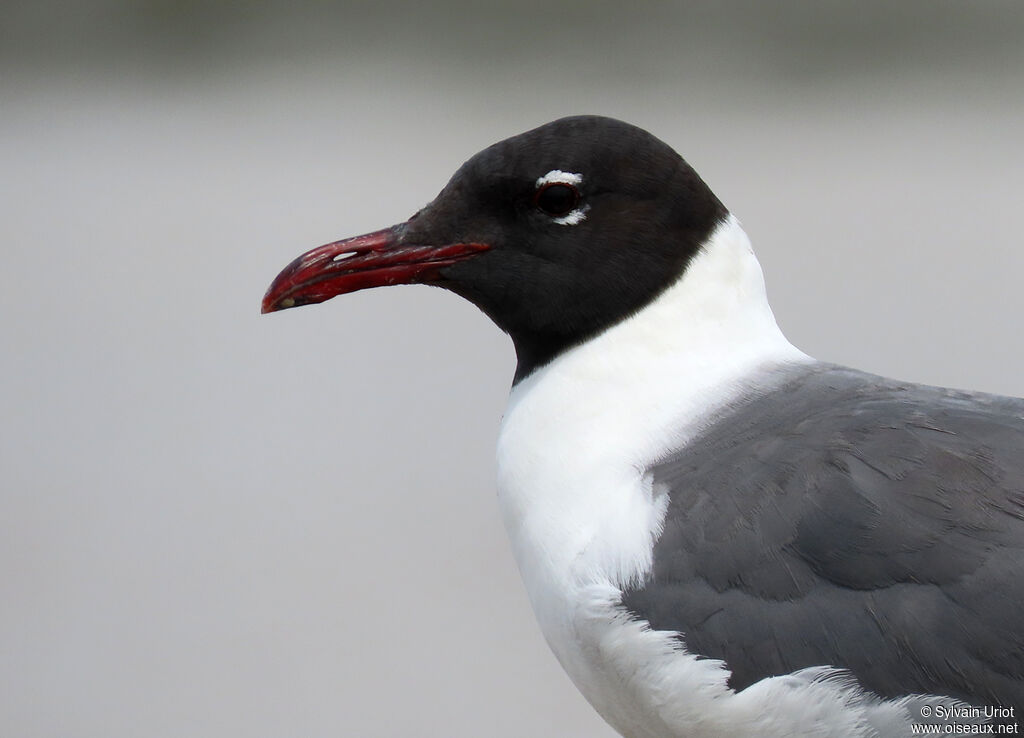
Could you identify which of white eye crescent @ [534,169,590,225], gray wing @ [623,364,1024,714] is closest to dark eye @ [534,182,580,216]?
white eye crescent @ [534,169,590,225]

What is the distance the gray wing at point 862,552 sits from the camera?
570 mm

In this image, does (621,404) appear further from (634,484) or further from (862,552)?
(862,552)

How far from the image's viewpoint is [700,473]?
0.67 metres

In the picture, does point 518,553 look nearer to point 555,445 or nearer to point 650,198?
point 555,445

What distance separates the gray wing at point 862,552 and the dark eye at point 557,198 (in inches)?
8.1

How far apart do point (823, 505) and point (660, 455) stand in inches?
4.9

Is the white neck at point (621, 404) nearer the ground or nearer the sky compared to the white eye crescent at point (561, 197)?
nearer the ground

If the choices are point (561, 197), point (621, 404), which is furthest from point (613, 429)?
point (561, 197)

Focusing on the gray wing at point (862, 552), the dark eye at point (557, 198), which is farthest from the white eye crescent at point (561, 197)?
the gray wing at point (862, 552)

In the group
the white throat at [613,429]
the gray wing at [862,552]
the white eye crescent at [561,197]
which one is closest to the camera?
the gray wing at [862,552]

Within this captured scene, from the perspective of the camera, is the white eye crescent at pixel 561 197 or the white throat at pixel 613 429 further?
the white eye crescent at pixel 561 197

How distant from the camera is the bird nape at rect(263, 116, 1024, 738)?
581 millimetres

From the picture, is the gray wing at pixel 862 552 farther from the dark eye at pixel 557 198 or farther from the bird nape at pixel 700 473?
the dark eye at pixel 557 198

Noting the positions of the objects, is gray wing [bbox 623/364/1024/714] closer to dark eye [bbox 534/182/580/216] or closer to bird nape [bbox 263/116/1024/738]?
bird nape [bbox 263/116/1024/738]
